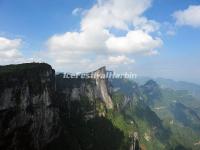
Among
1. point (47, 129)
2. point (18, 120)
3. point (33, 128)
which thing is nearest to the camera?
point (18, 120)

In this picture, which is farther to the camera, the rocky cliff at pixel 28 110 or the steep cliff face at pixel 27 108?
the rocky cliff at pixel 28 110

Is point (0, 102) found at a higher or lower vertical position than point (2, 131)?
higher

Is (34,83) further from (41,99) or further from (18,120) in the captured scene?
(18,120)

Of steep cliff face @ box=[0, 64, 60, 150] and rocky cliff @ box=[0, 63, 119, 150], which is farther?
rocky cliff @ box=[0, 63, 119, 150]

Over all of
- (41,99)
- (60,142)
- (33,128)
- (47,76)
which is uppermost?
(47,76)

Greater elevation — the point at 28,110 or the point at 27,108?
the point at 27,108

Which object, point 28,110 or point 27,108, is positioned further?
point 28,110

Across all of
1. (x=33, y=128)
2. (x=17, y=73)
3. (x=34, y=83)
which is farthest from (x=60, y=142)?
(x=17, y=73)

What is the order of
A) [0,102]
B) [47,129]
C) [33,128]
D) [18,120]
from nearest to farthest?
[0,102], [18,120], [33,128], [47,129]
